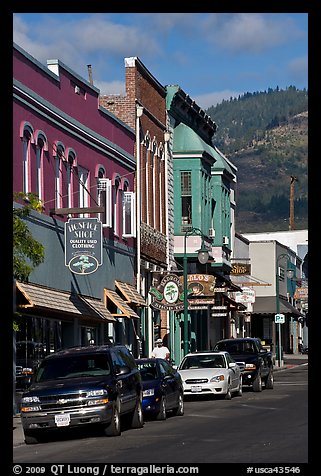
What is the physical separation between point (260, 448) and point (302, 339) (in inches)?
3515

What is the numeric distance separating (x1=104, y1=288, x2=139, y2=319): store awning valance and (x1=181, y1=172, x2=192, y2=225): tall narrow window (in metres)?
12.0

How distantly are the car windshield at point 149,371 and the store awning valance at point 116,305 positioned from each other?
437 inches

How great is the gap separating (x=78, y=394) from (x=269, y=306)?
66.7 metres

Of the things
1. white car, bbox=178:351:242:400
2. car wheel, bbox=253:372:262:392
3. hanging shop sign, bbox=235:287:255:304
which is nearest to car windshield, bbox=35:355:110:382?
white car, bbox=178:351:242:400

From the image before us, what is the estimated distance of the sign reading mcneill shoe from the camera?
33594mm

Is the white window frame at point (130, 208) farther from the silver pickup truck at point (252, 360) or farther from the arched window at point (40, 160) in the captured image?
the arched window at point (40, 160)

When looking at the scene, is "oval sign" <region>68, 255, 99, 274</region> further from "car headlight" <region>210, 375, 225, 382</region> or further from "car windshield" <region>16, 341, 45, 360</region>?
"car headlight" <region>210, 375, 225, 382</region>

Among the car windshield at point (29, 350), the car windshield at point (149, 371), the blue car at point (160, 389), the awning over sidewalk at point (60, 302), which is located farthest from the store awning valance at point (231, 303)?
the car windshield at point (149, 371)

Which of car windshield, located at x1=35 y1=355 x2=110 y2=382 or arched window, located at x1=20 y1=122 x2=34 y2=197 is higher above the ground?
arched window, located at x1=20 y1=122 x2=34 y2=197

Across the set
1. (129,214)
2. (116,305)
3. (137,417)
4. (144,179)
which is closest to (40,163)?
(116,305)

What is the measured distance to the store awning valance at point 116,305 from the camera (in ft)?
130
